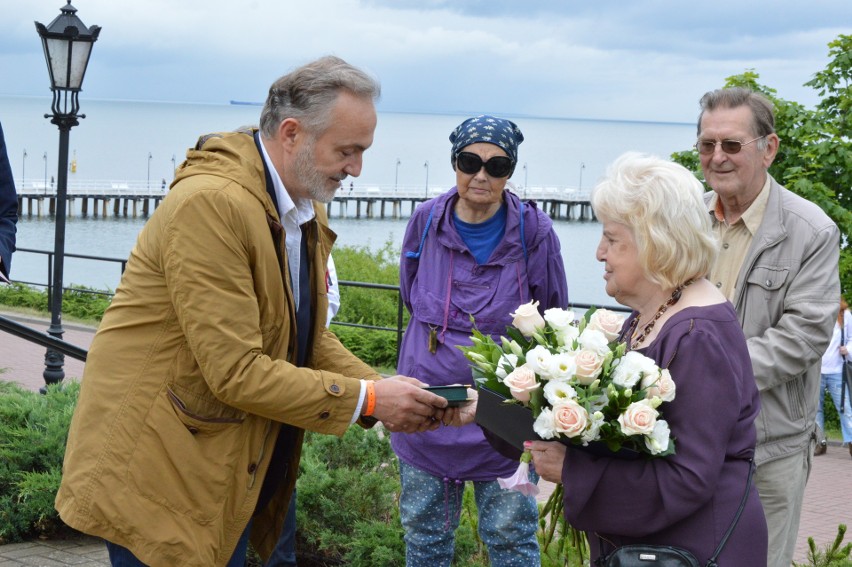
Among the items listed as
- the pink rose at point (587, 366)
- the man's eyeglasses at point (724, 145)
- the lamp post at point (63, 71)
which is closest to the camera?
the pink rose at point (587, 366)

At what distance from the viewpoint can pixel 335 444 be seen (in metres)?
5.77

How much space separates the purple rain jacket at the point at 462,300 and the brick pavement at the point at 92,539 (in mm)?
2107

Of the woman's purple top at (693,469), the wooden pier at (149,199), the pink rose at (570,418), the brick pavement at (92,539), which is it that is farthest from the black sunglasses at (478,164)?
the wooden pier at (149,199)

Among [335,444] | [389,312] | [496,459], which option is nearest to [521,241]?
[496,459]

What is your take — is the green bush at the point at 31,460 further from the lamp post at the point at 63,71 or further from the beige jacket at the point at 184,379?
the lamp post at the point at 63,71

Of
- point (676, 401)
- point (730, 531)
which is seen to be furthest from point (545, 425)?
point (730, 531)

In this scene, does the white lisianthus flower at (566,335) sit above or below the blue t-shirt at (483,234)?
below

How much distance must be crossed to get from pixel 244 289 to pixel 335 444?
3.10 m

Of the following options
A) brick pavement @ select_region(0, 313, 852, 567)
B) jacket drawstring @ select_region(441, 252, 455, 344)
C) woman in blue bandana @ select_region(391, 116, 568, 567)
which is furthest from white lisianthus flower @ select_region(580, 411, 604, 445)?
brick pavement @ select_region(0, 313, 852, 567)

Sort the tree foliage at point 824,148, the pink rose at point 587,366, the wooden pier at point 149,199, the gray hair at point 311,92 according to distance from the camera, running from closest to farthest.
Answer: the pink rose at point 587,366 → the gray hair at point 311,92 → the tree foliage at point 824,148 → the wooden pier at point 149,199

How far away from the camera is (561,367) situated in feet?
8.29

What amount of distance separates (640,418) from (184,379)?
1.28 metres

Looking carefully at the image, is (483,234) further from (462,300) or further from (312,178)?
(312,178)

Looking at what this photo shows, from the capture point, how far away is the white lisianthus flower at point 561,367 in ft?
8.21
